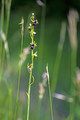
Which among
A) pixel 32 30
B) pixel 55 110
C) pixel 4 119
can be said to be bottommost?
pixel 55 110

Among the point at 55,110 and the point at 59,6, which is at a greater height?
the point at 59,6

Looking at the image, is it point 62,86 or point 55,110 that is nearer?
point 55,110

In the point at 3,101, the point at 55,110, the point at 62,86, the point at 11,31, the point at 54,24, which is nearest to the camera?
the point at 3,101

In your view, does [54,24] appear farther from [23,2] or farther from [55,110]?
[55,110]

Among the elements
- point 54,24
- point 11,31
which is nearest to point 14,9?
point 54,24

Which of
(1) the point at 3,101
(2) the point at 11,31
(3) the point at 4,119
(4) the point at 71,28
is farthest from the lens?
(2) the point at 11,31

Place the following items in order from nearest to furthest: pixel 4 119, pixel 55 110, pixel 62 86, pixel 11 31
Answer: pixel 4 119 → pixel 55 110 → pixel 62 86 → pixel 11 31

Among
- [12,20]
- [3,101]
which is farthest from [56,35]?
[3,101]

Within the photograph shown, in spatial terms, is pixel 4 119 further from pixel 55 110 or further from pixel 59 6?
pixel 59 6

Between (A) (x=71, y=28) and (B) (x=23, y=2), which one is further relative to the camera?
(B) (x=23, y=2)
